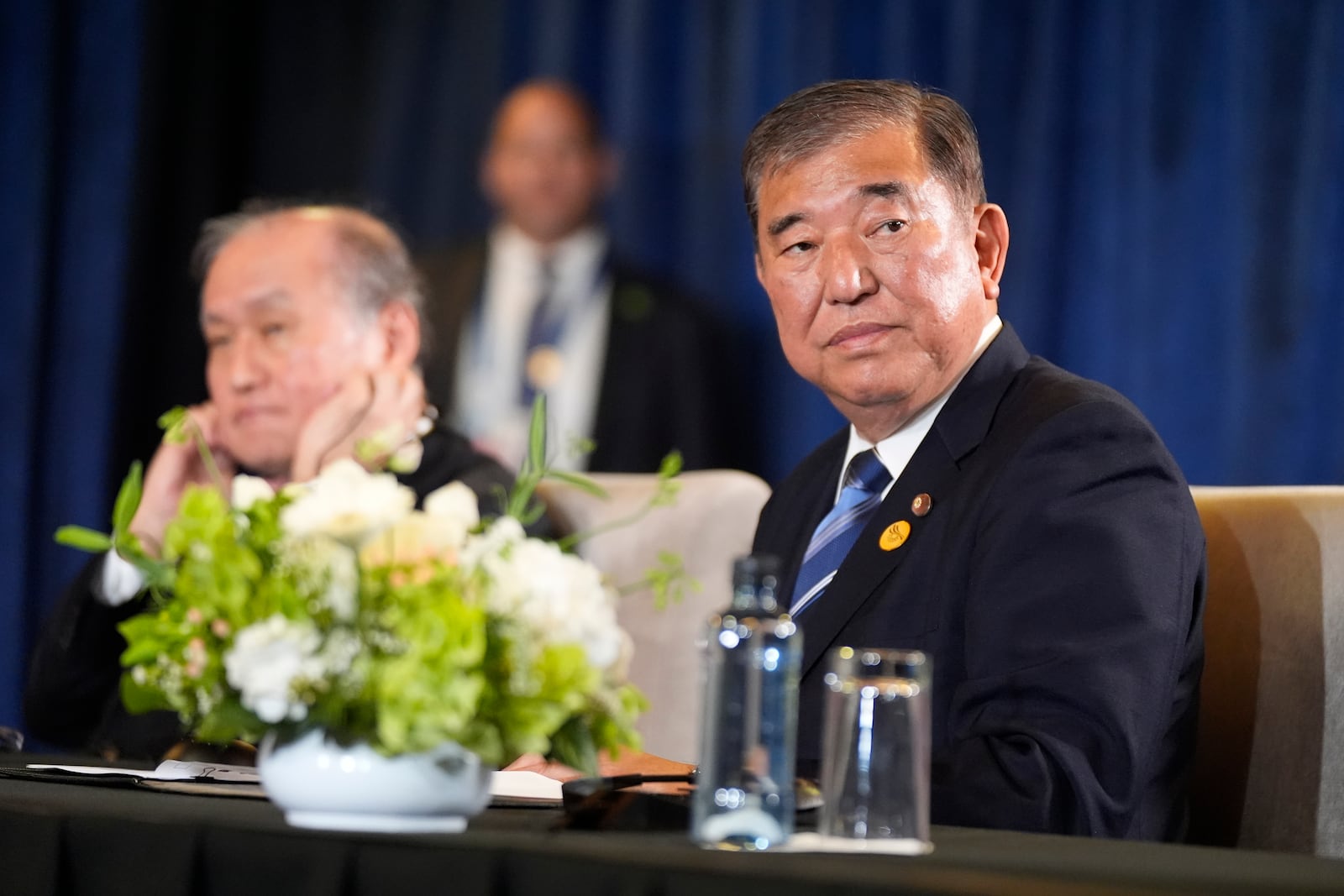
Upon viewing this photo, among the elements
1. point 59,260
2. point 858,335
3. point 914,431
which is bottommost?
point 914,431

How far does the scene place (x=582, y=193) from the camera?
369 cm

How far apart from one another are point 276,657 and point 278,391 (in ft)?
6.74

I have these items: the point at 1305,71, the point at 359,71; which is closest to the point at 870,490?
the point at 1305,71

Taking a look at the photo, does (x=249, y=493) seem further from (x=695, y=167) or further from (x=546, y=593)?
(x=695, y=167)

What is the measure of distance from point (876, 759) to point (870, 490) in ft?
2.95

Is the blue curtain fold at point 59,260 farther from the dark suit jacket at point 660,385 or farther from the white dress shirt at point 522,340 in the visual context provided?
the dark suit jacket at point 660,385

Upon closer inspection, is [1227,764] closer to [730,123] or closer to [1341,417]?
[1341,417]

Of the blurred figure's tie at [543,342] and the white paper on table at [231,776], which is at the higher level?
the blurred figure's tie at [543,342]

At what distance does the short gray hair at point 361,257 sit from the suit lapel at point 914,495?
1521mm

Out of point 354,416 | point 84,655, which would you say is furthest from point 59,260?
point 84,655

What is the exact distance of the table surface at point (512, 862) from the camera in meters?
0.71

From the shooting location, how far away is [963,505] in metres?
1.50

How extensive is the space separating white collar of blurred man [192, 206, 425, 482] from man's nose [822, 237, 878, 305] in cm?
121

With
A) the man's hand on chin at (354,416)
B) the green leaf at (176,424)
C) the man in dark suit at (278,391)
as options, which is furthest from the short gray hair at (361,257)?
the green leaf at (176,424)
